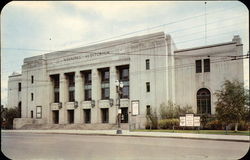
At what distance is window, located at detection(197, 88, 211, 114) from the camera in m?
39.0

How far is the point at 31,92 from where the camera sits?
54562 millimetres

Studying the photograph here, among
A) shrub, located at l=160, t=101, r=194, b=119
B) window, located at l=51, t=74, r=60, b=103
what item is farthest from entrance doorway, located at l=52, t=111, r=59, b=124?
shrub, located at l=160, t=101, r=194, b=119

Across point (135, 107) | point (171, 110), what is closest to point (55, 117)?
point (135, 107)

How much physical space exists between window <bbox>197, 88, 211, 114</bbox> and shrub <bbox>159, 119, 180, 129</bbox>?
7395 millimetres

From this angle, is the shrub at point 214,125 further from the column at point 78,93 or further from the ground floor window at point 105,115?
the column at point 78,93

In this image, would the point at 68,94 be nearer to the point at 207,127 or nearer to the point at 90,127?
the point at 90,127

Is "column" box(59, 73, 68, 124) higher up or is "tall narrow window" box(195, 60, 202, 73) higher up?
"tall narrow window" box(195, 60, 202, 73)

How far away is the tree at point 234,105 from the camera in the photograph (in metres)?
26.2

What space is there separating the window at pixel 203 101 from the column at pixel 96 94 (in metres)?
16.9

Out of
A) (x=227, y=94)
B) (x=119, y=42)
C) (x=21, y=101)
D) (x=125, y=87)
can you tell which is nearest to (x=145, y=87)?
(x=125, y=87)

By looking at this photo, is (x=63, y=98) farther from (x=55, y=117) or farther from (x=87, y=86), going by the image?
(x=87, y=86)

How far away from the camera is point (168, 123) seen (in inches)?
1324

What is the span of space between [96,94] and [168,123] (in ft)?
56.4

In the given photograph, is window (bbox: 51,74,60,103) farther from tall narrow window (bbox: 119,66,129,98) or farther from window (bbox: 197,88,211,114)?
window (bbox: 197,88,211,114)
